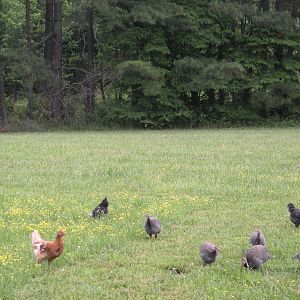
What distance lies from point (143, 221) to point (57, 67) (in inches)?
1077

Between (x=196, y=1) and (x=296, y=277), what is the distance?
101 feet

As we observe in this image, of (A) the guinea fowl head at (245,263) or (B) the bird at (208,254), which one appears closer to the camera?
(A) the guinea fowl head at (245,263)

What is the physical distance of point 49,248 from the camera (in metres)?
6.87

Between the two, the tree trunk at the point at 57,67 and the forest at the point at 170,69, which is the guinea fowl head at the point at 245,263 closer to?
the forest at the point at 170,69

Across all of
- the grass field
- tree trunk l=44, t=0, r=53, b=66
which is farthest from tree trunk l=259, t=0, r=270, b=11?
the grass field

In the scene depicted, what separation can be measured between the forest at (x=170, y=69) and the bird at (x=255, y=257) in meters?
25.8

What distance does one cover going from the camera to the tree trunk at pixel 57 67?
34906 mm

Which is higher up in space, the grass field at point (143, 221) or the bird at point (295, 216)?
the bird at point (295, 216)

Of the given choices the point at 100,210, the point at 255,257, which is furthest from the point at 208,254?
the point at 100,210

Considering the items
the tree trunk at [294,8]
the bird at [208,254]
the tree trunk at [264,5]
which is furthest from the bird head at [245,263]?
the tree trunk at [264,5]

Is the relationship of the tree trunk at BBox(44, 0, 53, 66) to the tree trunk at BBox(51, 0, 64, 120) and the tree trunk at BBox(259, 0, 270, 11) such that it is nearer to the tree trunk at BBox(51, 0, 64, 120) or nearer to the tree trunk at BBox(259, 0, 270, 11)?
the tree trunk at BBox(51, 0, 64, 120)

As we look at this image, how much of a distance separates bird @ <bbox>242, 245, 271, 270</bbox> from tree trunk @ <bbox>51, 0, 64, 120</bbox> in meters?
28.6


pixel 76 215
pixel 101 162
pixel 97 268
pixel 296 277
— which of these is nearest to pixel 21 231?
pixel 76 215

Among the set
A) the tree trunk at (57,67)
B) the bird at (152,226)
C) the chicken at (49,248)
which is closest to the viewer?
the chicken at (49,248)
